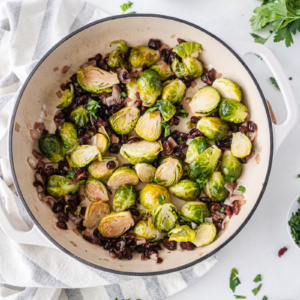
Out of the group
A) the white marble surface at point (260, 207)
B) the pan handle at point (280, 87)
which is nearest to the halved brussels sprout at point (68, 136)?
the white marble surface at point (260, 207)

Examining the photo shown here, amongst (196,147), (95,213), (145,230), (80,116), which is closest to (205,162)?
(196,147)

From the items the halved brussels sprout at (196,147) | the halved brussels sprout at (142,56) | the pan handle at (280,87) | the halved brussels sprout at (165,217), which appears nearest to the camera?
the pan handle at (280,87)

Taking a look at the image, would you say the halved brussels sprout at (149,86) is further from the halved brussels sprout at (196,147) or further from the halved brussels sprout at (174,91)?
the halved brussels sprout at (196,147)

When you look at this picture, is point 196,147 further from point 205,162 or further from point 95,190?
point 95,190

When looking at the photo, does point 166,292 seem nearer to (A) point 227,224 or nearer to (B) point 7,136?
(A) point 227,224

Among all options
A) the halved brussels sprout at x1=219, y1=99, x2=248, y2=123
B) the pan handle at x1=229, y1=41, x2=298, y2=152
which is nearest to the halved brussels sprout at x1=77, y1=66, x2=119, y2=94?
the halved brussels sprout at x1=219, y1=99, x2=248, y2=123

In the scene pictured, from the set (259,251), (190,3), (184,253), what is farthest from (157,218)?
(190,3)
